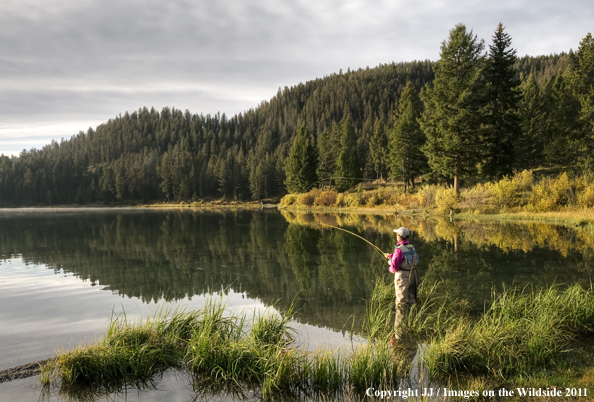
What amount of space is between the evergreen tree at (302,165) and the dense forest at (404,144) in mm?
178

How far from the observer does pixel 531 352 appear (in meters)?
5.73

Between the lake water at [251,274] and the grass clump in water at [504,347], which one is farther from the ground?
the grass clump in water at [504,347]

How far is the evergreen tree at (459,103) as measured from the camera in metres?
32.8

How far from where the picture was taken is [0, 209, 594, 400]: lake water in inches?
346

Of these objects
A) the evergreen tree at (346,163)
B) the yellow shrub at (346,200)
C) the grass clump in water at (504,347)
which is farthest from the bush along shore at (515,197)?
the grass clump in water at (504,347)

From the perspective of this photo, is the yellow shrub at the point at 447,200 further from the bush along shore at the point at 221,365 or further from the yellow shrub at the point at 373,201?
the bush along shore at the point at 221,365

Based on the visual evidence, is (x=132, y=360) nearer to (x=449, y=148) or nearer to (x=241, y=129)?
(x=449, y=148)

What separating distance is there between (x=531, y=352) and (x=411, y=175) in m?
48.4

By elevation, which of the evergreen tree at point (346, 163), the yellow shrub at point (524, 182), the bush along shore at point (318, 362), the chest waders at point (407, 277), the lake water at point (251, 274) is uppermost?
the evergreen tree at point (346, 163)

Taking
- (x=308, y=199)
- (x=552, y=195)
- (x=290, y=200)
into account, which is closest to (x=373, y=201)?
(x=308, y=199)

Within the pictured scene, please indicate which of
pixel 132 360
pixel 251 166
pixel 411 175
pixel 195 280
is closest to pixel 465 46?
pixel 411 175

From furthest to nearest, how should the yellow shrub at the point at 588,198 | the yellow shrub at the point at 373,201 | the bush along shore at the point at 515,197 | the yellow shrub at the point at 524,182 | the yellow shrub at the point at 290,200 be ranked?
the yellow shrub at the point at 290,200
the yellow shrub at the point at 373,201
the yellow shrub at the point at 524,182
the bush along shore at the point at 515,197
the yellow shrub at the point at 588,198

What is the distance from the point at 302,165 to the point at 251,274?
53.0 meters

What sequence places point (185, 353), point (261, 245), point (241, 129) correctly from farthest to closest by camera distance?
point (241, 129) < point (261, 245) < point (185, 353)
